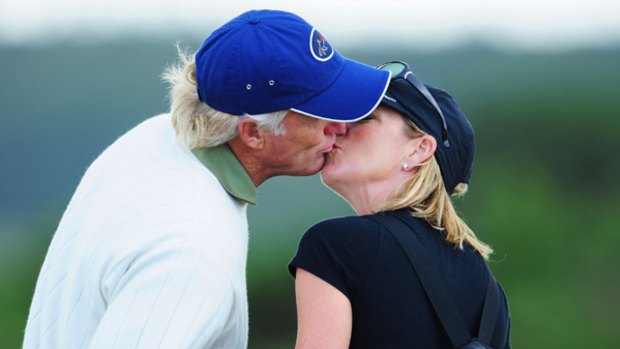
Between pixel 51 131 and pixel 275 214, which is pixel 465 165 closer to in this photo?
pixel 275 214

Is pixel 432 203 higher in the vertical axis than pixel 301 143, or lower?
lower

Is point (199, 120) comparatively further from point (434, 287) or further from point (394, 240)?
point (434, 287)

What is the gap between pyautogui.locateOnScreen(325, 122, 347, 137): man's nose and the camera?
310 cm

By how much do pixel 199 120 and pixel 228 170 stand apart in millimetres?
163

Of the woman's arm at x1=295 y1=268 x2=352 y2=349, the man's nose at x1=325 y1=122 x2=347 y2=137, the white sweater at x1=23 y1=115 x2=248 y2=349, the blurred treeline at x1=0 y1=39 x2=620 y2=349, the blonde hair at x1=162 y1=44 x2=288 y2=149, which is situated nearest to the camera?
the white sweater at x1=23 y1=115 x2=248 y2=349

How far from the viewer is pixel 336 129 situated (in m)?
3.11

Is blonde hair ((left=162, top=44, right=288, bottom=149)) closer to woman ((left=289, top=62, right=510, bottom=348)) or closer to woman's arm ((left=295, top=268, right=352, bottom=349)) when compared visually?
woman ((left=289, top=62, right=510, bottom=348))

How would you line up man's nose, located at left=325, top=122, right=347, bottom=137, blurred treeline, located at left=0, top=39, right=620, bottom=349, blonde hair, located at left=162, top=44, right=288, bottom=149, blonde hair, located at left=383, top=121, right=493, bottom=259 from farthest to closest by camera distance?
blurred treeline, located at left=0, top=39, right=620, bottom=349, man's nose, located at left=325, top=122, right=347, bottom=137, blonde hair, located at left=162, top=44, right=288, bottom=149, blonde hair, located at left=383, top=121, right=493, bottom=259

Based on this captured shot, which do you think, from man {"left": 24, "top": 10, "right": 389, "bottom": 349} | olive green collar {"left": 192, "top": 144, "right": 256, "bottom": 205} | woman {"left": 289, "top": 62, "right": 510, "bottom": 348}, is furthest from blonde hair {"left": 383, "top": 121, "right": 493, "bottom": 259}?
olive green collar {"left": 192, "top": 144, "right": 256, "bottom": 205}

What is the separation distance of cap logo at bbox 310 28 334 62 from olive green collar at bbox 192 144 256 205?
1.21 feet

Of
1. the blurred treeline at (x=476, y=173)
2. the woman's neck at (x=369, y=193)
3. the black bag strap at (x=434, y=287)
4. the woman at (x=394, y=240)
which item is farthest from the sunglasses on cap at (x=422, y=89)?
the blurred treeline at (x=476, y=173)

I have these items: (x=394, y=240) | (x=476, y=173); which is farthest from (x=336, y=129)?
(x=476, y=173)

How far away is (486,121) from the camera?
901 cm

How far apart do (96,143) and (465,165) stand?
217 inches
